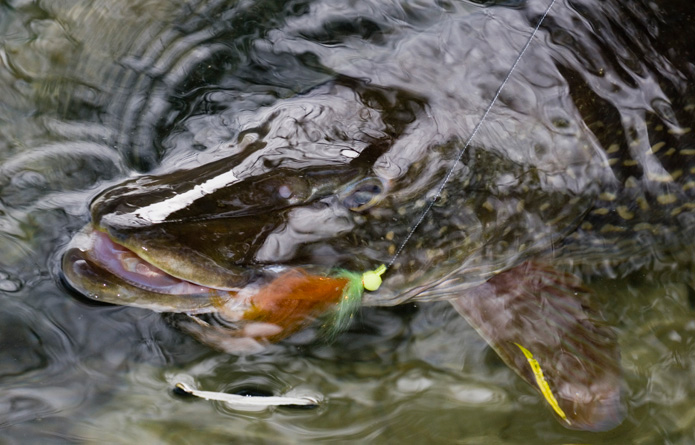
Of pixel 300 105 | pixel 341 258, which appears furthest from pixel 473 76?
pixel 341 258

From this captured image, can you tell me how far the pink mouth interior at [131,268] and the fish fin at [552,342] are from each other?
140 centimetres

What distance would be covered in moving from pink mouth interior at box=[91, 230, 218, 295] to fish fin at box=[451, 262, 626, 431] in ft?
4.60

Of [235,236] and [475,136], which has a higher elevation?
[475,136]

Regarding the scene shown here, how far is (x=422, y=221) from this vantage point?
275 cm

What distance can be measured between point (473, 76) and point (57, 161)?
80.6 inches

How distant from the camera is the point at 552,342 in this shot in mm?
3066

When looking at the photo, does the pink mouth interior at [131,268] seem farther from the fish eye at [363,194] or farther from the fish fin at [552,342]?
the fish fin at [552,342]

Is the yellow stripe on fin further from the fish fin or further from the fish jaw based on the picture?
the fish jaw

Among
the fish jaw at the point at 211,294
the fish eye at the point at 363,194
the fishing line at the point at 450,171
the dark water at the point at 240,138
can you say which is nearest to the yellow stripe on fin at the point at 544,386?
the dark water at the point at 240,138

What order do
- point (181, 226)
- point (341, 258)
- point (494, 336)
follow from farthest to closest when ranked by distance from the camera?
point (494, 336)
point (341, 258)
point (181, 226)

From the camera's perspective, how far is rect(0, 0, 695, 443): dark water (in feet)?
9.43

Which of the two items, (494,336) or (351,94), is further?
(494,336)

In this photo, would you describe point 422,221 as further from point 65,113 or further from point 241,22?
point 65,113

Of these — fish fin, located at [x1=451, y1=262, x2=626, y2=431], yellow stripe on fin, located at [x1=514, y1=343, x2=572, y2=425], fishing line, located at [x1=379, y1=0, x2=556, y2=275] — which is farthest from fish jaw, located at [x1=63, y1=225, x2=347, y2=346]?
yellow stripe on fin, located at [x1=514, y1=343, x2=572, y2=425]
